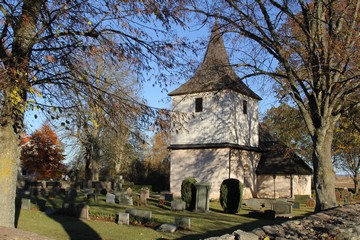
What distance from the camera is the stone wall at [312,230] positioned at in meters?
7.24

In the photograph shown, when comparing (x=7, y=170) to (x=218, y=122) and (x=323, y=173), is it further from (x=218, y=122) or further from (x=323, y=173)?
(x=218, y=122)

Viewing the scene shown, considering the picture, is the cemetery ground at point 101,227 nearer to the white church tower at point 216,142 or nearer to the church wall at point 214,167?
the church wall at point 214,167

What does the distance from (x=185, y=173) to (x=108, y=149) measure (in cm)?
942

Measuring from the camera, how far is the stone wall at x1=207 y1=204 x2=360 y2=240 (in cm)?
724

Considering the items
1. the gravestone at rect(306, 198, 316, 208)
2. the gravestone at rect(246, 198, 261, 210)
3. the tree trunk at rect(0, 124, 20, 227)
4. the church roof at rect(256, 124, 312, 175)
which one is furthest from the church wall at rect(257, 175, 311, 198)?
the tree trunk at rect(0, 124, 20, 227)

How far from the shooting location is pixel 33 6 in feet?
28.5

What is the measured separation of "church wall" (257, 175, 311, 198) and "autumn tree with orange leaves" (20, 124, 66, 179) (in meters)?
22.1

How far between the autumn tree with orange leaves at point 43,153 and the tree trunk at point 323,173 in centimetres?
3381

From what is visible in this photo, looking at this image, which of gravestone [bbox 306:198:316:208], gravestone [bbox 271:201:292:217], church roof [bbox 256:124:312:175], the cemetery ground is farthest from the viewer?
church roof [bbox 256:124:312:175]

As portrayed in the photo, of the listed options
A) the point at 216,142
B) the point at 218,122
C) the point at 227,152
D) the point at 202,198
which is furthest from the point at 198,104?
the point at 202,198

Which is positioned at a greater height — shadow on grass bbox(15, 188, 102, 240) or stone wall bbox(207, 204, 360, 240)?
Result: stone wall bbox(207, 204, 360, 240)

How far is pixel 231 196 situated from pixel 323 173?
8.04 metres

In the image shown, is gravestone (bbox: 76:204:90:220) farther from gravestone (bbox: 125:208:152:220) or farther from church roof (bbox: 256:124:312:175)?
church roof (bbox: 256:124:312:175)

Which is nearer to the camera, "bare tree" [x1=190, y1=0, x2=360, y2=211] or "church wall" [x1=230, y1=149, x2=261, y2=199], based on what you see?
"bare tree" [x1=190, y1=0, x2=360, y2=211]
